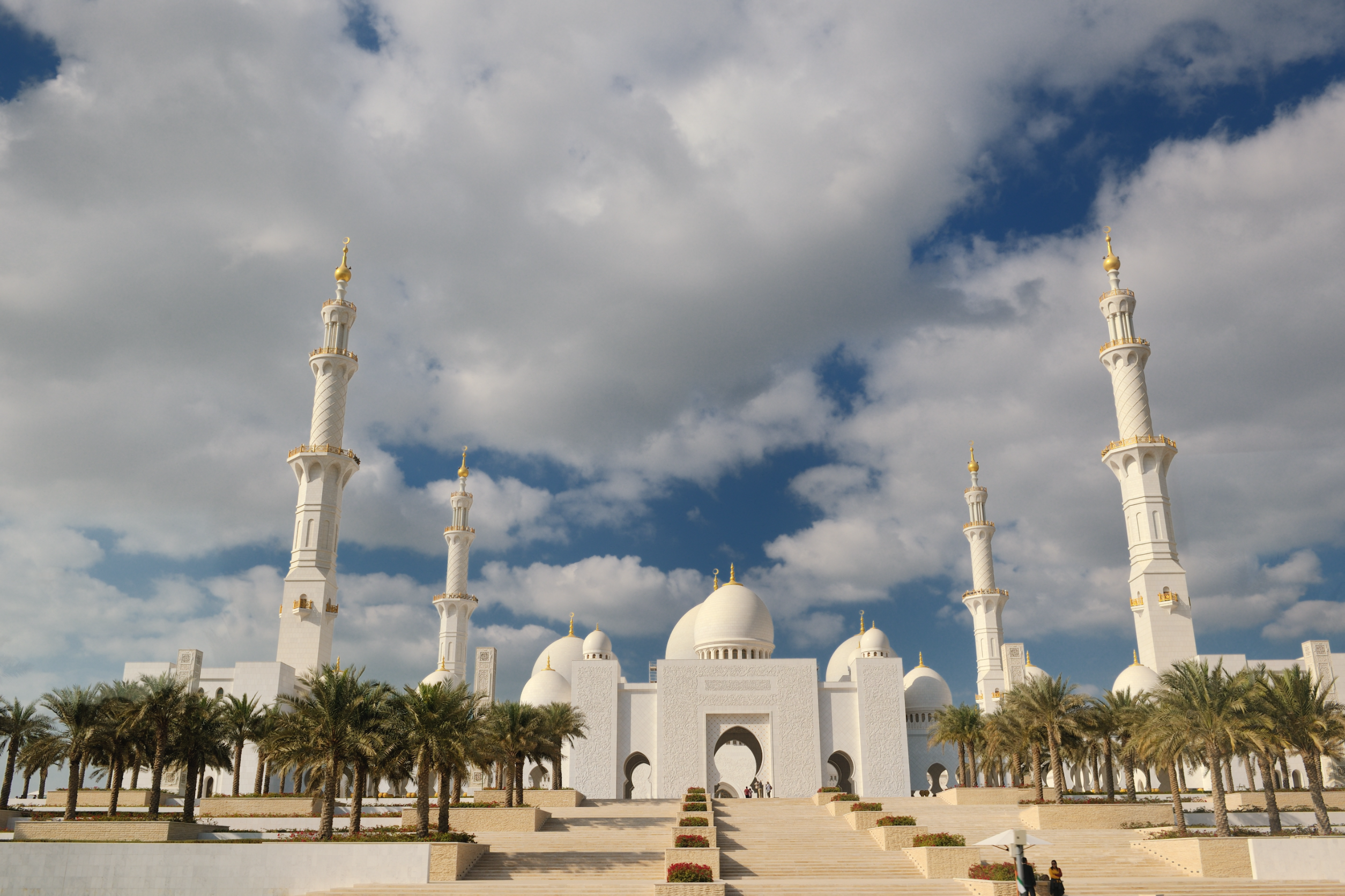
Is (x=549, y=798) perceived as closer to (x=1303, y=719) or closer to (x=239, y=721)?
(x=239, y=721)

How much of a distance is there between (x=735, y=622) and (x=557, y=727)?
16.0 meters

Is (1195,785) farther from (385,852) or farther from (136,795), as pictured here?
(136,795)

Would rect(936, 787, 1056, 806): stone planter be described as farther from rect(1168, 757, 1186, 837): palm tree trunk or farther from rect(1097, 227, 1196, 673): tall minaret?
rect(1097, 227, 1196, 673): tall minaret

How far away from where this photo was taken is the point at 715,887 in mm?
17969

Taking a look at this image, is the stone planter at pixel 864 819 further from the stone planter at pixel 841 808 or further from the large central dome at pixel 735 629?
the large central dome at pixel 735 629

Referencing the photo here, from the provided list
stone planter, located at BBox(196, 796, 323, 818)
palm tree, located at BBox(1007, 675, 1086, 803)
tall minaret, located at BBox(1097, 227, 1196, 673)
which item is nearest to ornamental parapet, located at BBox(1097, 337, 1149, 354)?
tall minaret, located at BBox(1097, 227, 1196, 673)

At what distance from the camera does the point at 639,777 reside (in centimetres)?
4497

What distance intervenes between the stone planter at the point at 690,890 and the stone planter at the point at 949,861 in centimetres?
565

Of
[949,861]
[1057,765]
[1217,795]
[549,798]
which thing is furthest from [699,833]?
[1217,795]

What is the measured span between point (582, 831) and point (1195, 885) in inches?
592

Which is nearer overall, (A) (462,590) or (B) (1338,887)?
(B) (1338,887)

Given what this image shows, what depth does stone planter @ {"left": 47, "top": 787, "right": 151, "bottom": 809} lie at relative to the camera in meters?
32.6

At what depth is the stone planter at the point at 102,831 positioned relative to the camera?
24.3 meters

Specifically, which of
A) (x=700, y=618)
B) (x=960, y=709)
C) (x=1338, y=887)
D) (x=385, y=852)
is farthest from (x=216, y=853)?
(x=700, y=618)
